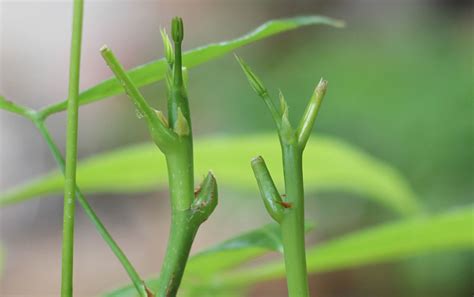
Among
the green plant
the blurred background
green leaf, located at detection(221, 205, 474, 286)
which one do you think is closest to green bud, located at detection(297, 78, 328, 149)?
the green plant

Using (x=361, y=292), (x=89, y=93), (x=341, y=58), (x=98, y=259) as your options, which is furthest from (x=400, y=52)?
(x=89, y=93)

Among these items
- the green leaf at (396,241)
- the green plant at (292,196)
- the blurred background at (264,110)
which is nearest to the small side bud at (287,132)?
the green plant at (292,196)

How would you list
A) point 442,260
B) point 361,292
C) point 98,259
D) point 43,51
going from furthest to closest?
1. point 43,51
2. point 98,259
3. point 361,292
4. point 442,260

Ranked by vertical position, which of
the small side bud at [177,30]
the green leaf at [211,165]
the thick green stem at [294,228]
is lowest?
the thick green stem at [294,228]

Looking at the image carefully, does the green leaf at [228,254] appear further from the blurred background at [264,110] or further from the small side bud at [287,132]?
the blurred background at [264,110]

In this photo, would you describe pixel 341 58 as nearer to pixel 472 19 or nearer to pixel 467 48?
pixel 467 48

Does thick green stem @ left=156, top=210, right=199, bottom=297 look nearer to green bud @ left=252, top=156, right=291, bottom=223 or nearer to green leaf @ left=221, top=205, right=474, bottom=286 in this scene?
green bud @ left=252, top=156, right=291, bottom=223
